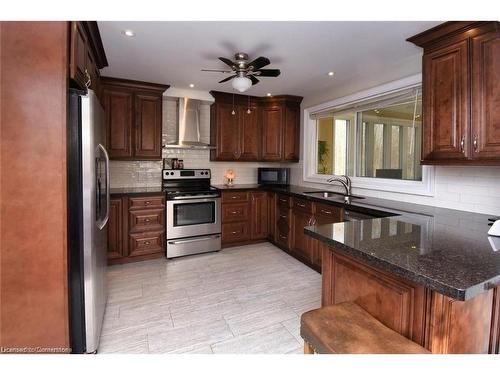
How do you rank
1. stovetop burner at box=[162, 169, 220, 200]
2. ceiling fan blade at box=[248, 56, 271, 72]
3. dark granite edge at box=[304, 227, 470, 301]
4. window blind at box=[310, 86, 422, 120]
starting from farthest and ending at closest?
stovetop burner at box=[162, 169, 220, 200], window blind at box=[310, 86, 422, 120], ceiling fan blade at box=[248, 56, 271, 72], dark granite edge at box=[304, 227, 470, 301]

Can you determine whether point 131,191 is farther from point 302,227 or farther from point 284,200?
point 302,227

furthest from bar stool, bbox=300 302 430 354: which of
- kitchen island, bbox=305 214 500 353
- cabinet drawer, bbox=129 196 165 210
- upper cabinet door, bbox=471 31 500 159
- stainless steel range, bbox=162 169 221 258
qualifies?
cabinet drawer, bbox=129 196 165 210

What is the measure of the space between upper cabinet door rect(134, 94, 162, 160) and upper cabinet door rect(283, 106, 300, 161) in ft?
6.61

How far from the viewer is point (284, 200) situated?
3912 mm

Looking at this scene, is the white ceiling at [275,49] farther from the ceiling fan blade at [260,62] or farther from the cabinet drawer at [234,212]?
the cabinet drawer at [234,212]

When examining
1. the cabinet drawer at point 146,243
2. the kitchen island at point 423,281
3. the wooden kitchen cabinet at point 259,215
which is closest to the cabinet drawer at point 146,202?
the cabinet drawer at point 146,243

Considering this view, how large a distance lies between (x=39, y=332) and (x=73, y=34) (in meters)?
1.75

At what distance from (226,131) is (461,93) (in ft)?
9.92

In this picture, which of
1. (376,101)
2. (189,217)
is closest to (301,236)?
(189,217)

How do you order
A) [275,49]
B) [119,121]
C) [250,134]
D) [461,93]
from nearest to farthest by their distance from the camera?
[461,93] < [275,49] < [119,121] < [250,134]

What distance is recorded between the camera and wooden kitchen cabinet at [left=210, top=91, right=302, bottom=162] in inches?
168

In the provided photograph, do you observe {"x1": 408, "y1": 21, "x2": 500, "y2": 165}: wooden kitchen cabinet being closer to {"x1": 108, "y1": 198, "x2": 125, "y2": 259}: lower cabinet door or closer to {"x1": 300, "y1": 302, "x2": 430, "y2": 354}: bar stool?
{"x1": 300, "y1": 302, "x2": 430, "y2": 354}: bar stool

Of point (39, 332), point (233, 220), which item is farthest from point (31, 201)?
point (233, 220)
